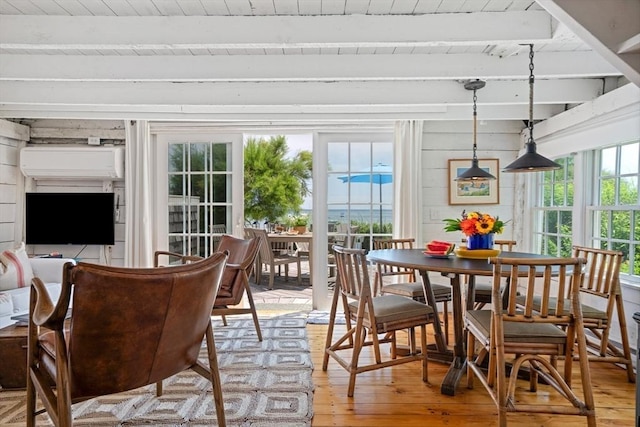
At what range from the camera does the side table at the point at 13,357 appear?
2.42 meters

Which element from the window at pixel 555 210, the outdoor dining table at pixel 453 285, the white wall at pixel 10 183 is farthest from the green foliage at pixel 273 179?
the outdoor dining table at pixel 453 285

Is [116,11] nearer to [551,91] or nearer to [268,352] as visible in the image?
[268,352]

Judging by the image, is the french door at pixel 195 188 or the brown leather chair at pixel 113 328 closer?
the brown leather chair at pixel 113 328

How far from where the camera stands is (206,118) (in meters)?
4.24

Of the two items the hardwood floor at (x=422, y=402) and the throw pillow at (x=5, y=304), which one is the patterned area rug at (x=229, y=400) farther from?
the throw pillow at (x=5, y=304)

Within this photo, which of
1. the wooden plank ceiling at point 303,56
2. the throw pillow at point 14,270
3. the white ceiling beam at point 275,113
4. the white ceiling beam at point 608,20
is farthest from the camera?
the white ceiling beam at point 275,113

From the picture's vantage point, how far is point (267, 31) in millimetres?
2371

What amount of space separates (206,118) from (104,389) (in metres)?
3.11

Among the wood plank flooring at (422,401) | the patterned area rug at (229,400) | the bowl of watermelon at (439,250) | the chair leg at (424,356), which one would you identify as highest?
the bowl of watermelon at (439,250)

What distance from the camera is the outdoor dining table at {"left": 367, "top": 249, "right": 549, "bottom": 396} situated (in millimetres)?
2422

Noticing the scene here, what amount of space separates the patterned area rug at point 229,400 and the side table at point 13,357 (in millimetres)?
68

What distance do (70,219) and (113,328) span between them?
349 centimetres

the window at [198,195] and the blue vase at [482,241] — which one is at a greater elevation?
the window at [198,195]

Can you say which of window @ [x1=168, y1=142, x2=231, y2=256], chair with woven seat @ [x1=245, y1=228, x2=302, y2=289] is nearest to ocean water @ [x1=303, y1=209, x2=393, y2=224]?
window @ [x1=168, y1=142, x2=231, y2=256]
